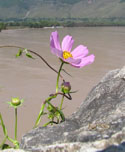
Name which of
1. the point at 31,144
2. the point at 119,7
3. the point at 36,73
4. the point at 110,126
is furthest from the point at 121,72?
the point at 119,7

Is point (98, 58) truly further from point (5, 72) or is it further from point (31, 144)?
point (31, 144)

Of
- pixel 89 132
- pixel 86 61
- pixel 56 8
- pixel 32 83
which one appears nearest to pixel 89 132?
pixel 89 132

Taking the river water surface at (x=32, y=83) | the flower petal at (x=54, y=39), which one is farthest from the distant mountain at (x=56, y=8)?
the flower petal at (x=54, y=39)

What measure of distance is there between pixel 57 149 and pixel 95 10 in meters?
183

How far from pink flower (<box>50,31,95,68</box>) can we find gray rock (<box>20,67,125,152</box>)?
0.25m

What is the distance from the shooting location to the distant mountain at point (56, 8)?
559 feet

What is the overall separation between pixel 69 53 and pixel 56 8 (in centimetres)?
19049

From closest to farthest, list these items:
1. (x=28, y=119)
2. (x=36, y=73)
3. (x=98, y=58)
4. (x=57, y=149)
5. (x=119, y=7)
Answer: (x=57, y=149), (x=28, y=119), (x=36, y=73), (x=98, y=58), (x=119, y=7)

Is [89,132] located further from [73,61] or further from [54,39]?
[54,39]

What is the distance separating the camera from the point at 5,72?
1286 cm

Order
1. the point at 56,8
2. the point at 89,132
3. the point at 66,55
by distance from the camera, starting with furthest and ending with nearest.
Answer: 1. the point at 56,8
2. the point at 66,55
3. the point at 89,132

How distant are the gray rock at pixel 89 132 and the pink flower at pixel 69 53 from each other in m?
0.25

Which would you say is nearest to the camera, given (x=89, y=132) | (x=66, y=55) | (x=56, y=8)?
(x=89, y=132)

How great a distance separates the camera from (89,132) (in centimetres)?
118
